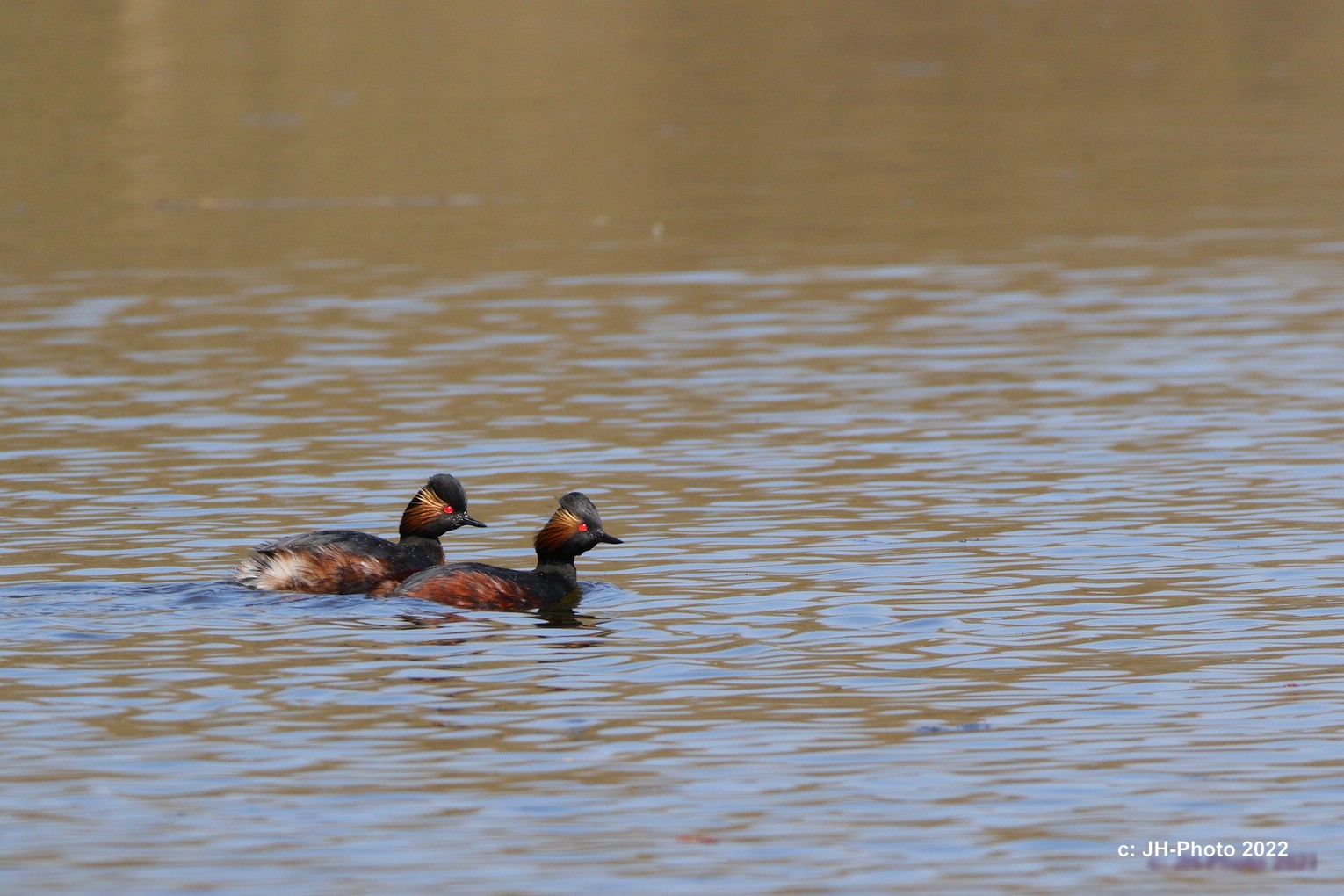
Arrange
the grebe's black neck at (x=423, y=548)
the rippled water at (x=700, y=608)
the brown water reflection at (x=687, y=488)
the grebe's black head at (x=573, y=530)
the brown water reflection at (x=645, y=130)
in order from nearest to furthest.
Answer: the rippled water at (x=700, y=608), the brown water reflection at (x=687, y=488), the grebe's black head at (x=573, y=530), the grebe's black neck at (x=423, y=548), the brown water reflection at (x=645, y=130)

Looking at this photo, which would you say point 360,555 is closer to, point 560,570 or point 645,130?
point 560,570

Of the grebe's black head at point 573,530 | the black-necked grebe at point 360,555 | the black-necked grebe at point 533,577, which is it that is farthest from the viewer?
the grebe's black head at point 573,530

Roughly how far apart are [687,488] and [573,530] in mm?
3361

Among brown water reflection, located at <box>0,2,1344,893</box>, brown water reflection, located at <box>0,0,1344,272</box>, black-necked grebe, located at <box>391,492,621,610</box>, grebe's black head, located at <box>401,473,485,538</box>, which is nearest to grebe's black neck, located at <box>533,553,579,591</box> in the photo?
black-necked grebe, located at <box>391,492,621,610</box>

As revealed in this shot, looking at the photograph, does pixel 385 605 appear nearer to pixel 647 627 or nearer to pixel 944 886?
pixel 647 627

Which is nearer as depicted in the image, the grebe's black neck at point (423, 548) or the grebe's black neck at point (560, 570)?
the grebe's black neck at point (560, 570)

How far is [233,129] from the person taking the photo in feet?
140

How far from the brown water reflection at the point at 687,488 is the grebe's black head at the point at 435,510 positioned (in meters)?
1.01

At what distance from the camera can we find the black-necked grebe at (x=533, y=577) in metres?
13.1

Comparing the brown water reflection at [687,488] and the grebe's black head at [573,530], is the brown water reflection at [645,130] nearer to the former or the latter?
the brown water reflection at [687,488]

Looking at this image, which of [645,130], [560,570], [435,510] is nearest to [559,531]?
[560,570]

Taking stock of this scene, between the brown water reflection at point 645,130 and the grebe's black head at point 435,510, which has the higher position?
the brown water reflection at point 645,130

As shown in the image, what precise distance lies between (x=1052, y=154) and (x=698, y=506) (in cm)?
2428

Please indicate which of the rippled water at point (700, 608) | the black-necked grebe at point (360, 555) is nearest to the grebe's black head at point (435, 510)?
the black-necked grebe at point (360, 555)
